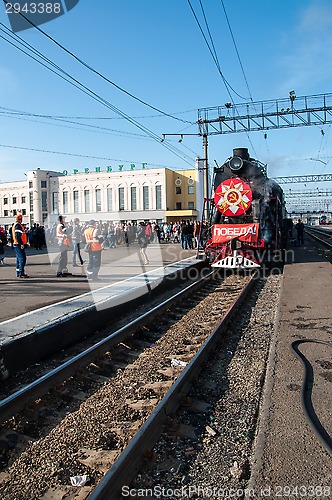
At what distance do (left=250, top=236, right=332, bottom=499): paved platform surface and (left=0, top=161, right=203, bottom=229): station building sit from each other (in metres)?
50.1

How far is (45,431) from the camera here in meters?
4.11

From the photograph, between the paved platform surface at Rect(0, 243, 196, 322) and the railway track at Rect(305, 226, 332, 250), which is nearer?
the paved platform surface at Rect(0, 243, 196, 322)

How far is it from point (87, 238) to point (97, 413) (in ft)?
23.9

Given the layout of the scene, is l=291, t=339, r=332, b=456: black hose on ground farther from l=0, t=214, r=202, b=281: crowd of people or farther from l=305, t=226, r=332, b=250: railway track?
l=305, t=226, r=332, b=250: railway track

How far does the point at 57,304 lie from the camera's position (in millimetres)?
8359

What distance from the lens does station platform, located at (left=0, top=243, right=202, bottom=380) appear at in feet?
19.8

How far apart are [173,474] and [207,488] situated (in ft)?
1.07

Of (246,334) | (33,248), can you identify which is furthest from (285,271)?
(33,248)

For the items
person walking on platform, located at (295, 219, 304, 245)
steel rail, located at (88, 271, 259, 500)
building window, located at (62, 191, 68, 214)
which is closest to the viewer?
steel rail, located at (88, 271, 259, 500)

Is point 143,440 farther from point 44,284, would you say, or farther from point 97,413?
point 44,284

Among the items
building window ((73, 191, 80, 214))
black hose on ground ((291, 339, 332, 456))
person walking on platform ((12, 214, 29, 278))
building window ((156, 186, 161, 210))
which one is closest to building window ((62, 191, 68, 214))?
building window ((73, 191, 80, 214))

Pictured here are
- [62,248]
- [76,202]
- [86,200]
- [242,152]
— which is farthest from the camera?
[76,202]

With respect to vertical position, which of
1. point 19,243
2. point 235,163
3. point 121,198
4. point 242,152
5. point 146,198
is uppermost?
point 121,198

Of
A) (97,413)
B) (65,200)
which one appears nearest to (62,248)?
(97,413)
